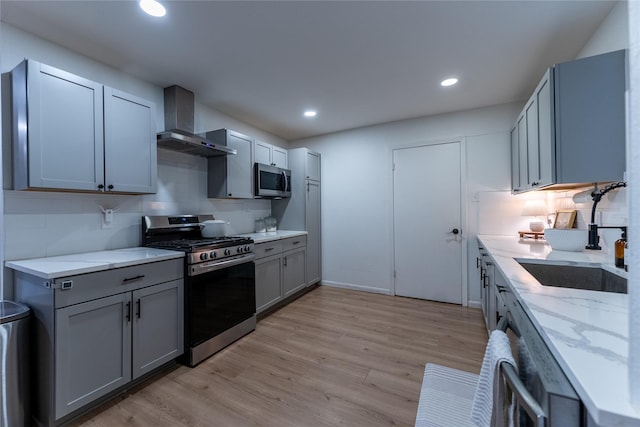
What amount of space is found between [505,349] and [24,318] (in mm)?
2365

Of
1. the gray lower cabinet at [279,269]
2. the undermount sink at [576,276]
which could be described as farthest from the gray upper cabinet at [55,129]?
the undermount sink at [576,276]

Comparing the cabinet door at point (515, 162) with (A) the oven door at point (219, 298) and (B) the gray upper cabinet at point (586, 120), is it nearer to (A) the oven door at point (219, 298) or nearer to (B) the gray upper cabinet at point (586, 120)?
(B) the gray upper cabinet at point (586, 120)

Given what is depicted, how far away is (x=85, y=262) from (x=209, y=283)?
85 centimetres

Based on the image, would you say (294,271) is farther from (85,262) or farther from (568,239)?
(568,239)

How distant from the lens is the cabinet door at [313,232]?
13.2ft

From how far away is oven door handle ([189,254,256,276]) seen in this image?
2.16 meters

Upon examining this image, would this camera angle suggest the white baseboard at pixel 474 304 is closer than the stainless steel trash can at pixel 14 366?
No

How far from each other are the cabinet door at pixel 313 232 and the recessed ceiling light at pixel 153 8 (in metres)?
2.62

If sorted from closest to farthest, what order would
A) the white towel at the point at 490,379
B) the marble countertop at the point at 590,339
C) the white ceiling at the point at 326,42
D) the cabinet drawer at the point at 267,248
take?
the marble countertop at the point at 590,339 → the white towel at the point at 490,379 → the white ceiling at the point at 326,42 → the cabinet drawer at the point at 267,248

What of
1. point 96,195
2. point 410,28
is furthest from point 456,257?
point 96,195

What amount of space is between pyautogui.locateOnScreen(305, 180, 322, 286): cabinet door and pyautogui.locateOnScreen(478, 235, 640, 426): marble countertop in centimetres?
289

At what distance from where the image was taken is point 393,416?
5.37 feet

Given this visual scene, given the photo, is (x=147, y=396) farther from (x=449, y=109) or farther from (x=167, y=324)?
(x=449, y=109)

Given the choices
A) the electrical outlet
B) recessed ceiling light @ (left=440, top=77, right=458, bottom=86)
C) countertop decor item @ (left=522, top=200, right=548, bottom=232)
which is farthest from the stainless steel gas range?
countertop decor item @ (left=522, top=200, right=548, bottom=232)
